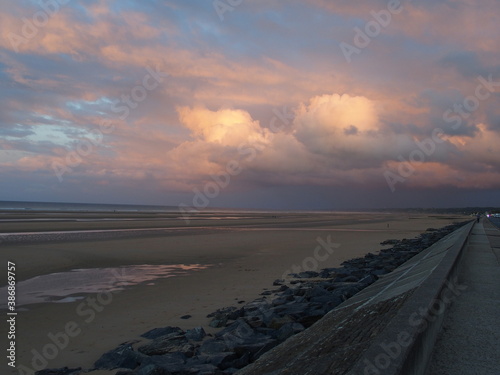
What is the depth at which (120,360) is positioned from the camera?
5.34 metres

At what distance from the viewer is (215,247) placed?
20500 mm

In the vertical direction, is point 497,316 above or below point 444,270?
below

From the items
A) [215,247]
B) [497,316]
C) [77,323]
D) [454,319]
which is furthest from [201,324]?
[215,247]

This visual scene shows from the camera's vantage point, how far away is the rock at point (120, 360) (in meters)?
5.25

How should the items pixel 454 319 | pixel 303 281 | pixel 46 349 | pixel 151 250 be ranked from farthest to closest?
1. pixel 151 250
2. pixel 303 281
3. pixel 46 349
4. pixel 454 319

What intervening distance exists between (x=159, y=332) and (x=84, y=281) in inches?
240

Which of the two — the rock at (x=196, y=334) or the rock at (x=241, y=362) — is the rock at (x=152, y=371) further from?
the rock at (x=196, y=334)

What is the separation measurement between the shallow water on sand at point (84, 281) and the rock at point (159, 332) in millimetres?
3622

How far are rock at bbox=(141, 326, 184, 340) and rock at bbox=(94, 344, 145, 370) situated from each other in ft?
3.24

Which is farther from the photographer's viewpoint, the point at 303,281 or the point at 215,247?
the point at 215,247

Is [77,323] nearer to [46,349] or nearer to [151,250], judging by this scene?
[46,349]

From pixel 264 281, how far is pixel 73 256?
9.67 m

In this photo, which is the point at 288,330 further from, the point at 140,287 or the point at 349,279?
the point at 140,287

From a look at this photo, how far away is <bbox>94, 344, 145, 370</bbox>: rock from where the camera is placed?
525 cm
